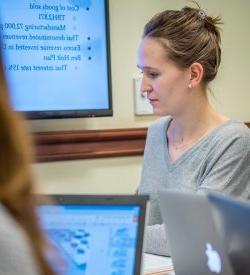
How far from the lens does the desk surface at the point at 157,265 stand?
1192 millimetres

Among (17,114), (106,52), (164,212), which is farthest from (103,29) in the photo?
(17,114)

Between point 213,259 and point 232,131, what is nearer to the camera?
point 213,259

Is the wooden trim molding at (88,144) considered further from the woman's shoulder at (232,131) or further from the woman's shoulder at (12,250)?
the woman's shoulder at (12,250)

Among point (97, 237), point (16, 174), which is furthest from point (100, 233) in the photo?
point (16, 174)

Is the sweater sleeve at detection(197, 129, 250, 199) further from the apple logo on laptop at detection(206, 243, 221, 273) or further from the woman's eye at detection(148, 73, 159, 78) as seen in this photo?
the apple logo on laptop at detection(206, 243, 221, 273)

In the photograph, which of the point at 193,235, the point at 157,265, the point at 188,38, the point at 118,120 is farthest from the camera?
the point at 118,120

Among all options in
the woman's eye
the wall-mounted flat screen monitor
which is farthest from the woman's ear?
the wall-mounted flat screen monitor

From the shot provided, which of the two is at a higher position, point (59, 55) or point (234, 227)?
point (59, 55)

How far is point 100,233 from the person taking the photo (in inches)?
37.7

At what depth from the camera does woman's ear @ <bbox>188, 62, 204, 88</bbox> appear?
159cm

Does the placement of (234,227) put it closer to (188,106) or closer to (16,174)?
(16,174)

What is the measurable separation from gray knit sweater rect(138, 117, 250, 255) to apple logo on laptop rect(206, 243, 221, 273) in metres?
0.40

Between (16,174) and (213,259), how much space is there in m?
0.52

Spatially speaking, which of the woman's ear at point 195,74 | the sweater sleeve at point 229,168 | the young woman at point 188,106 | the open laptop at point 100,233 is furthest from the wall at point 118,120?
the open laptop at point 100,233
